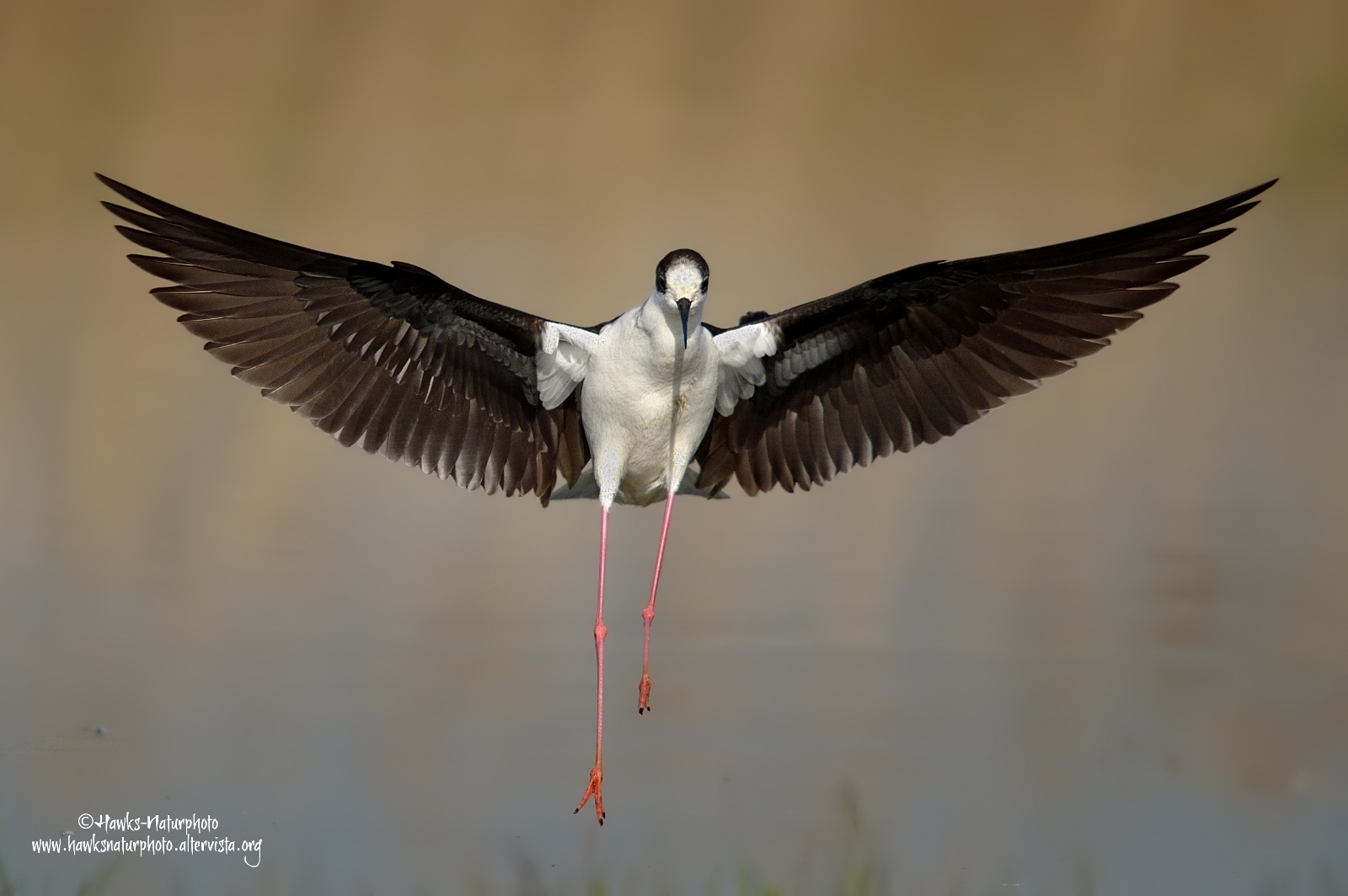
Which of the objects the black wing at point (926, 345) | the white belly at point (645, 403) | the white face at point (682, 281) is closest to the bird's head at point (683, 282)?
the white face at point (682, 281)

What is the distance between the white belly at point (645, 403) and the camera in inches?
187

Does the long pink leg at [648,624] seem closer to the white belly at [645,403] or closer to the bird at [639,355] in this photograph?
the bird at [639,355]

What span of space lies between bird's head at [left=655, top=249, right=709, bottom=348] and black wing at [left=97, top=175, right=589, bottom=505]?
17.9 inches

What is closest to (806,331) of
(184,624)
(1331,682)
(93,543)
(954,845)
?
(954,845)

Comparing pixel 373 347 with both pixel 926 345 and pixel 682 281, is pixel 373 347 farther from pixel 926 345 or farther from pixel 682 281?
pixel 926 345

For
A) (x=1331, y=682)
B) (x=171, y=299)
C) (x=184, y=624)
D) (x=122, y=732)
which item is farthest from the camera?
(x=184, y=624)

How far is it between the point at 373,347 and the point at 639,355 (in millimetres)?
800

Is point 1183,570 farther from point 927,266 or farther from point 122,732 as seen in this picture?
point 122,732

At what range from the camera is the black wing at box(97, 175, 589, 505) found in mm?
4621

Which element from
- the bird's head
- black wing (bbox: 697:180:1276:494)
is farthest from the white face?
black wing (bbox: 697:180:1276:494)

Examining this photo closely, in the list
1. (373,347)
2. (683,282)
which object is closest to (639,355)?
(683,282)

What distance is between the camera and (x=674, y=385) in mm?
4809

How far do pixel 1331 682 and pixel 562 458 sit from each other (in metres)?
3.12

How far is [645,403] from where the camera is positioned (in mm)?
4793
